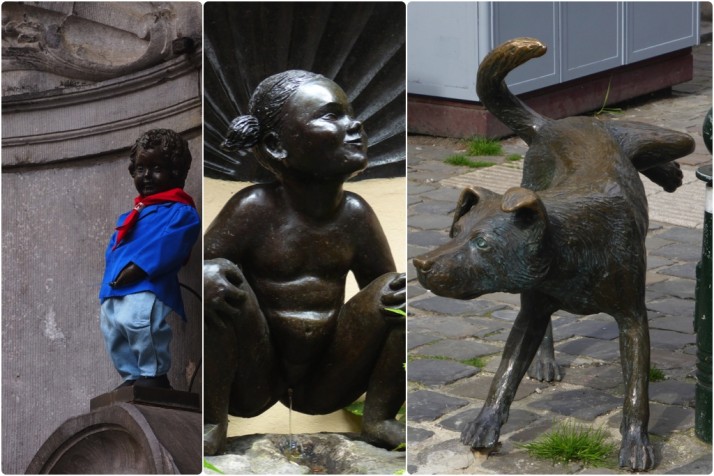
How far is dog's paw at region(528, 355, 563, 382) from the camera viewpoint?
437 cm

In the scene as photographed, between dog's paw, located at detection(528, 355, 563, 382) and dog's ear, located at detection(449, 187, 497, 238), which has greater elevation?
dog's ear, located at detection(449, 187, 497, 238)

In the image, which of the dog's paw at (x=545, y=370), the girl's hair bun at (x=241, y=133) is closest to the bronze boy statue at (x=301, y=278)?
the girl's hair bun at (x=241, y=133)

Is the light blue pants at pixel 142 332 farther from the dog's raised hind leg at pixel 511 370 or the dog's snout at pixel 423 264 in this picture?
the dog's raised hind leg at pixel 511 370

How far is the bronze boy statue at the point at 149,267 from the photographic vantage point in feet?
Result: 10.9

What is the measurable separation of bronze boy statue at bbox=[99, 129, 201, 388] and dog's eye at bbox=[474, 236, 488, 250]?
0.76 m

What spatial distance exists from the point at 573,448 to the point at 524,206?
848mm

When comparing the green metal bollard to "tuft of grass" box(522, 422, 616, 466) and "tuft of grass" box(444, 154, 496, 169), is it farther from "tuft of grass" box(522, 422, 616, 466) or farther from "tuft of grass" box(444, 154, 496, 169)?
"tuft of grass" box(444, 154, 496, 169)

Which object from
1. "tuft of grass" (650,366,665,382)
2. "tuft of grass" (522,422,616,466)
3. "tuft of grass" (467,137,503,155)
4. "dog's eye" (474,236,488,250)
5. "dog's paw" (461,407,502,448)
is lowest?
"tuft of grass" (522,422,616,466)

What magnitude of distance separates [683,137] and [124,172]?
5.87 ft

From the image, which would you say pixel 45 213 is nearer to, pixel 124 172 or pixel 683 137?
pixel 124 172

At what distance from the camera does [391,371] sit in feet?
10.0

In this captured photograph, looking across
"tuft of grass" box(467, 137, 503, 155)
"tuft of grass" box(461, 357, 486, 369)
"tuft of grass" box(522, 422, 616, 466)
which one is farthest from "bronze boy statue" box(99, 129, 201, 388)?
"tuft of grass" box(467, 137, 503, 155)

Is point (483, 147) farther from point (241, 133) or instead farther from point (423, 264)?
point (241, 133)

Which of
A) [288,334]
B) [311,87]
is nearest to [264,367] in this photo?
[288,334]
